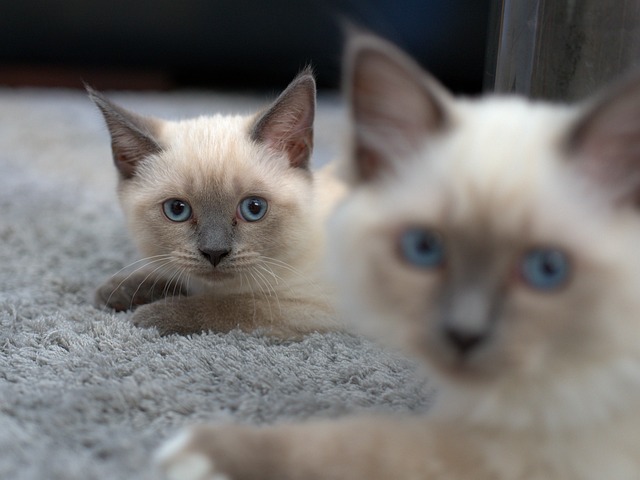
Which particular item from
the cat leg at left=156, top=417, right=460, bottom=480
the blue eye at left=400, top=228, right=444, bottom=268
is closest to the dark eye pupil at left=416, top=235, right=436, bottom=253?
the blue eye at left=400, top=228, right=444, bottom=268

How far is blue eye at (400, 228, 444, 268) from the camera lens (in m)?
0.78

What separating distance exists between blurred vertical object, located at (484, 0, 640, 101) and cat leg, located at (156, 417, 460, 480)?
0.89 m

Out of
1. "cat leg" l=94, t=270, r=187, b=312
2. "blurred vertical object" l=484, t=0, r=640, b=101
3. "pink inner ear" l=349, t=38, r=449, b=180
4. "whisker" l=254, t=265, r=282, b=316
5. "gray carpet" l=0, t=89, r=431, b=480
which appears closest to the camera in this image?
"pink inner ear" l=349, t=38, r=449, b=180

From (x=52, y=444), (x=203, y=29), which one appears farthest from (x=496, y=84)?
(x=203, y=29)

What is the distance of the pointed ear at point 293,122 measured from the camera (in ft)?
4.94

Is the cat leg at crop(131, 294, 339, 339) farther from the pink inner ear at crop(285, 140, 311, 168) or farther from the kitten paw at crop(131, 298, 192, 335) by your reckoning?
the pink inner ear at crop(285, 140, 311, 168)

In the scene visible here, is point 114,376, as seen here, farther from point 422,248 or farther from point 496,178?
point 496,178

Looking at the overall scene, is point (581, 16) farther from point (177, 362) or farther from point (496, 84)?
point (177, 362)

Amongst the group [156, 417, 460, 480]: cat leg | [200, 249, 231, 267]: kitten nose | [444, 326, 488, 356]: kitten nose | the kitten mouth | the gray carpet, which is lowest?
the gray carpet

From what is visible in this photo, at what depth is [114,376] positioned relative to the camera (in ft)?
3.95

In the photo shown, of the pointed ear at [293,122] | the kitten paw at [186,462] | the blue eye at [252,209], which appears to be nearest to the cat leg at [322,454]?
the kitten paw at [186,462]

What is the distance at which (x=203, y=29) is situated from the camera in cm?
428

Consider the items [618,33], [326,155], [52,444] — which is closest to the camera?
[52,444]

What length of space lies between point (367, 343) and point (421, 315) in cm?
63
